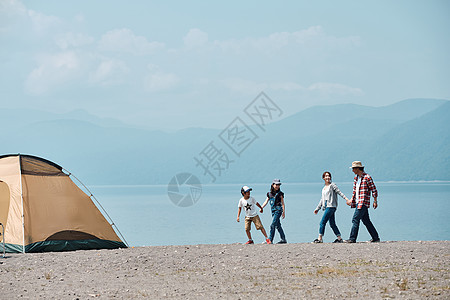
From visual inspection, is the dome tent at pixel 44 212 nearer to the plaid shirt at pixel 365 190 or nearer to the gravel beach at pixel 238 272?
the gravel beach at pixel 238 272

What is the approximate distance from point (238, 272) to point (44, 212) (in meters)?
6.05

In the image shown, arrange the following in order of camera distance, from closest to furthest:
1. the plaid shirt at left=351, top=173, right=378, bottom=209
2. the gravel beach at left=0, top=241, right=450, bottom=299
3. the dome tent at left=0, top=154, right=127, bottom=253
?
the gravel beach at left=0, top=241, right=450, bottom=299 → the plaid shirt at left=351, top=173, right=378, bottom=209 → the dome tent at left=0, top=154, right=127, bottom=253

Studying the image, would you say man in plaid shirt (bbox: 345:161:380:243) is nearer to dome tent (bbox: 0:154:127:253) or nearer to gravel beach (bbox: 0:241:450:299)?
gravel beach (bbox: 0:241:450:299)

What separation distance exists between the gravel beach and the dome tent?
3.30 ft

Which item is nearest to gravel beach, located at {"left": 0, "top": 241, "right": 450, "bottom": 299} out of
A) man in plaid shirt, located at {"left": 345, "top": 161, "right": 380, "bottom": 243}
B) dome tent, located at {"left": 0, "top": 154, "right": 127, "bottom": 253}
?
man in plaid shirt, located at {"left": 345, "top": 161, "right": 380, "bottom": 243}

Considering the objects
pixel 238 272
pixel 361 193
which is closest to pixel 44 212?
pixel 238 272

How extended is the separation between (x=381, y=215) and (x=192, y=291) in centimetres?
4733

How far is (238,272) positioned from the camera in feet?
33.0

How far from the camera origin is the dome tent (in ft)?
44.4

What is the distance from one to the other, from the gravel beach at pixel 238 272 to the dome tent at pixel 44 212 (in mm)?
1006

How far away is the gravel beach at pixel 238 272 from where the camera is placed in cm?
839

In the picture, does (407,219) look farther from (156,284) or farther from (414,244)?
(156,284)

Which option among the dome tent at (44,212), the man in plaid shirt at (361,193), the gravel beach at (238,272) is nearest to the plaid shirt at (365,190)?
the man in plaid shirt at (361,193)

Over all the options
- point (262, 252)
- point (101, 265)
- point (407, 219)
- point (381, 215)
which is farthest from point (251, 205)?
point (381, 215)
